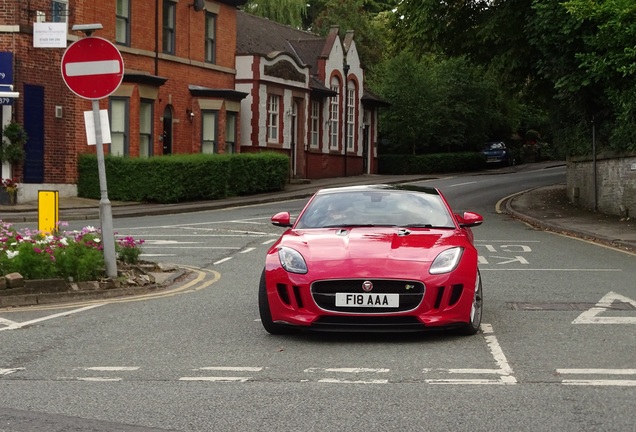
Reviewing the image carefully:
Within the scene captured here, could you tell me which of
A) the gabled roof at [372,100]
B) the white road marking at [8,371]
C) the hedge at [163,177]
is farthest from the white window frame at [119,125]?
the white road marking at [8,371]

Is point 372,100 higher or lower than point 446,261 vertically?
higher

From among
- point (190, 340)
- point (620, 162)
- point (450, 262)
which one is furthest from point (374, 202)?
point (620, 162)

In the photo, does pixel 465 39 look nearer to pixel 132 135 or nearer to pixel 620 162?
pixel 620 162

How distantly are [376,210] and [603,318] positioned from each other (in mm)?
2485

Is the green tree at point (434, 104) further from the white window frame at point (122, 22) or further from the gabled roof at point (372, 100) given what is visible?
the white window frame at point (122, 22)

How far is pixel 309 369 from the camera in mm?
7754

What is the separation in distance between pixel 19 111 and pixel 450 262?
24969 millimetres

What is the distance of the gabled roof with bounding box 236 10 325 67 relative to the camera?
47656 mm

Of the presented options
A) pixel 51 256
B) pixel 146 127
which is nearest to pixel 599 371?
pixel 51 256

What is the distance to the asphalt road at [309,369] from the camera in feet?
20.2

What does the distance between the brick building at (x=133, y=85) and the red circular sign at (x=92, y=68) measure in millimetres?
18933

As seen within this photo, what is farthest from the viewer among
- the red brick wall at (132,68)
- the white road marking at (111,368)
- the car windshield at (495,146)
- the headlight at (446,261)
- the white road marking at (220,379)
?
the car windshield at (495,146)

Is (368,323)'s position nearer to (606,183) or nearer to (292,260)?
(292,260)

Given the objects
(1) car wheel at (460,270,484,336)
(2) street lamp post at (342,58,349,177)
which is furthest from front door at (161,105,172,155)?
(1) car wheel at (460,270,484,336)
